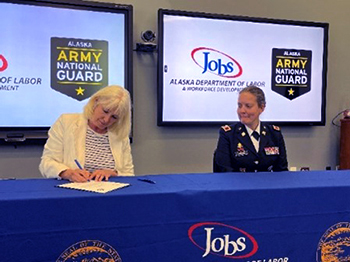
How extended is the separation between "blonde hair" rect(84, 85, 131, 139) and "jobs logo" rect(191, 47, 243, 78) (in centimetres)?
141

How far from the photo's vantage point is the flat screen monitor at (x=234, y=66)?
3234 millimetres

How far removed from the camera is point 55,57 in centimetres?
294

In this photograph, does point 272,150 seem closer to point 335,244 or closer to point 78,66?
point 335,244

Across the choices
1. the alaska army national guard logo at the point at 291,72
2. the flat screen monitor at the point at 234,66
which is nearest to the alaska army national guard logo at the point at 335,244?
the flat screen monitor at the point at 234,66

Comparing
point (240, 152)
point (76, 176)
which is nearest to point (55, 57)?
point (240, 152)

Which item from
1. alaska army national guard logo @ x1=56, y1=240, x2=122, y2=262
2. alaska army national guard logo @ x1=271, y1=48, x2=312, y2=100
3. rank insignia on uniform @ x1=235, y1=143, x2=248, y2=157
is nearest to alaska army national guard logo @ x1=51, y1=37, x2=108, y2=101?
rank insignia on uniform @ x1=235, y1=143, x2=248, y2=157

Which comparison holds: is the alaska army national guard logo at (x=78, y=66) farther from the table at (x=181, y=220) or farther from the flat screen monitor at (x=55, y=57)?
the table at (x=181, y=220)

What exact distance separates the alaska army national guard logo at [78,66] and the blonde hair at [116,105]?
1.03 m

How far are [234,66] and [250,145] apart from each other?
4.52 feet

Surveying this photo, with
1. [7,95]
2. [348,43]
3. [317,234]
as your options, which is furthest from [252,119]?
[348,43]

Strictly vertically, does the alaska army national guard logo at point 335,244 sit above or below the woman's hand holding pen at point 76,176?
below

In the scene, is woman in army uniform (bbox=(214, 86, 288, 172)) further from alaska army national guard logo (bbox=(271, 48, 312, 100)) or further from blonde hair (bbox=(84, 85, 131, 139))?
alaska army national guard logo (bbox=(271, 48, 312, 100))

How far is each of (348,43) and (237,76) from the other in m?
1.22

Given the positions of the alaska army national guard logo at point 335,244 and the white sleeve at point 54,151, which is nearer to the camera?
the alaska army national guard logo at point 335,244
